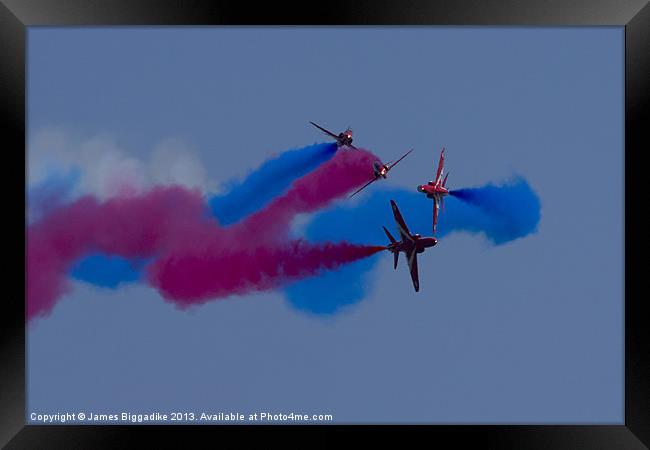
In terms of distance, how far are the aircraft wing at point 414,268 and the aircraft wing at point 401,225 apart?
98 cm

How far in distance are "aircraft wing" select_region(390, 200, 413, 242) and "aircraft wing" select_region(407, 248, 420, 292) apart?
0.98 metres

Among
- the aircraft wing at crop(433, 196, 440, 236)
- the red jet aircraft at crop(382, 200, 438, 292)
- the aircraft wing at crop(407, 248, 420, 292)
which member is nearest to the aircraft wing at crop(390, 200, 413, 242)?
the red jet aircraft at crop(382, 200, 438, 292)

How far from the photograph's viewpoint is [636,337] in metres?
40.7

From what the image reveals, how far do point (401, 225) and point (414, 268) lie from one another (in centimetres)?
269

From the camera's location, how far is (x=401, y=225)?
5216cm

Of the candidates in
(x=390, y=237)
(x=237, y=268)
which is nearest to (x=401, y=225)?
(x=390, y=237)

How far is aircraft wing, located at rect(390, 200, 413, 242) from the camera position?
5159 cm

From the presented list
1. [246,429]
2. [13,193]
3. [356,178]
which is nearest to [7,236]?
[13,193]

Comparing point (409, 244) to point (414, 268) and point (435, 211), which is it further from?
point (435, 211)

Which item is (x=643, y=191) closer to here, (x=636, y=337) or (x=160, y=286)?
(x=636, y=337)

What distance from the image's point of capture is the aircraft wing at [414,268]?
5166 cm

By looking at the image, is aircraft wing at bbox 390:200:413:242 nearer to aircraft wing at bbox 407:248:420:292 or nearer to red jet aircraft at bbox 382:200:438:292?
red jet aircraft at bbox 382:200:438:292

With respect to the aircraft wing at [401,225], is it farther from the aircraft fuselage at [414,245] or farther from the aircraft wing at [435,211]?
the aircraft wing at [435,211]

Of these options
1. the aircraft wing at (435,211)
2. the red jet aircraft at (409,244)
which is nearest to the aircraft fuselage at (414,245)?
the red jet aircraft at (409,244)
